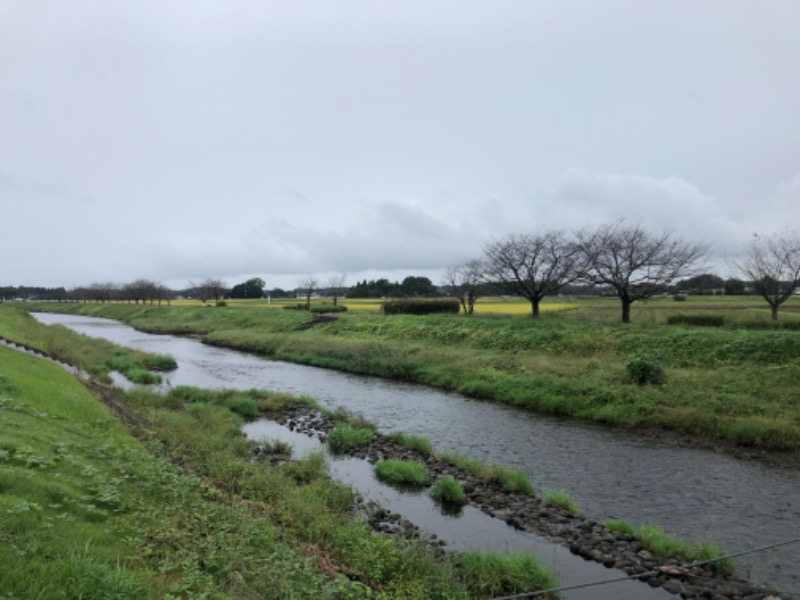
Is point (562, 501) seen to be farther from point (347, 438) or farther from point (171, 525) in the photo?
point (171, 525)

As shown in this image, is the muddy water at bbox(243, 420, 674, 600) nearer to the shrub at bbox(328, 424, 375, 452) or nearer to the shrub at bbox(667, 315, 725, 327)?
the shrub at bbox(328, 424, 375, 452)

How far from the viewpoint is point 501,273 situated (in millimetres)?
42875

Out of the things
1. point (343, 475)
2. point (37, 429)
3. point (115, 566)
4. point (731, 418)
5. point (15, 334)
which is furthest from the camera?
point (15, 334)

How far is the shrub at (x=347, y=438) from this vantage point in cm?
1517

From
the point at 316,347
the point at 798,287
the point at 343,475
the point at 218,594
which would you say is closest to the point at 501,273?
the point at 316,347

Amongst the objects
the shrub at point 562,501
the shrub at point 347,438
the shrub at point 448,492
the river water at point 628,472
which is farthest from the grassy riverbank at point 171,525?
the river water at point 628,472

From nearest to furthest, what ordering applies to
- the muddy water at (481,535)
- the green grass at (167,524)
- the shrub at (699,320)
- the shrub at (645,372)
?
the green grass at (167,524)
the muddy water at (481,535)
the shrub at (645,372)
the shrub at (699,320)

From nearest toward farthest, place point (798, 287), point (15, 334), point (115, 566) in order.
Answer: point (115, 566), point (798, 287), point (15, 334)

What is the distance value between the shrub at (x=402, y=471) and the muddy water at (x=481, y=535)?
291 millimetres

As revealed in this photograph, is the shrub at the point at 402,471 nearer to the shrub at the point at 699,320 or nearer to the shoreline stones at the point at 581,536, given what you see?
the shoreline stones at the point at 581,536

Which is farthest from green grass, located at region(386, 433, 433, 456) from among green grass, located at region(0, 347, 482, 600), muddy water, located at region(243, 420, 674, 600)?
green grass, located at region(0, 347, 482, 600)

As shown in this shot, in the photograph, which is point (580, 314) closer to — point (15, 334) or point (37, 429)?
point (37, 429)

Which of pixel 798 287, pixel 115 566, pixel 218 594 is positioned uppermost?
pixel 798 287

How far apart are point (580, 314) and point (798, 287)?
1399 cm
